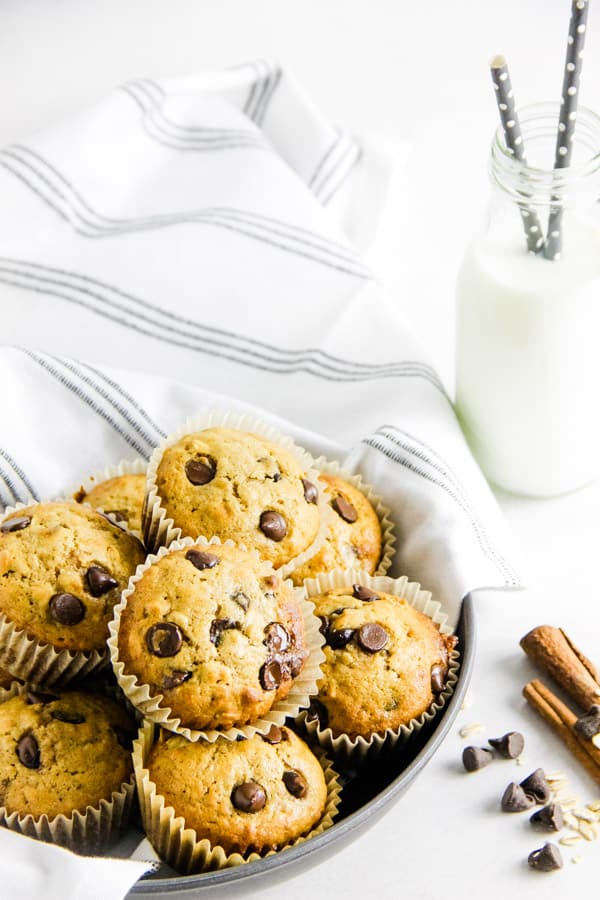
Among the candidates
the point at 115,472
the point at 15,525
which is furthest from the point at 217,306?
the point at 15,525

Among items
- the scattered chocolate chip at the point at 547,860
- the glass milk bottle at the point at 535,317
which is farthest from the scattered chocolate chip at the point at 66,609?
the glass milk bottle at the point at 535,317

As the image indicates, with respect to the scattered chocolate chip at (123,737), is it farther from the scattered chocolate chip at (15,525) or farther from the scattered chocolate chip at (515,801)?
the scattered chocolate chip at (515,801)

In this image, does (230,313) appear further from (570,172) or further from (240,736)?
(240,736)

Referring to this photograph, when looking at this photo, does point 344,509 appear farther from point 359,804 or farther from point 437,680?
point 359,804

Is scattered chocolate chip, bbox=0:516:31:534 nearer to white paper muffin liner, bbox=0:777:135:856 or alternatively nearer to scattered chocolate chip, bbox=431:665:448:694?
white paper muffin liner, bbox=0:777:135:856

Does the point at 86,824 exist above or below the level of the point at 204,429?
below

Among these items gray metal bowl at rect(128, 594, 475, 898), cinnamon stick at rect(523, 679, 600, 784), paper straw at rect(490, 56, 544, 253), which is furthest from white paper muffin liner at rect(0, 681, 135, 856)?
paper straw at rect(490, 56, 544, 253)
